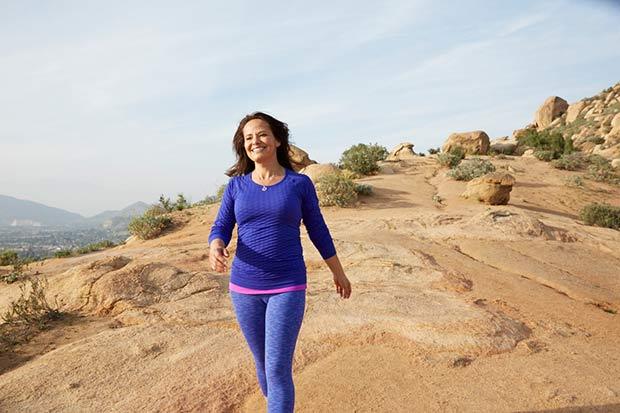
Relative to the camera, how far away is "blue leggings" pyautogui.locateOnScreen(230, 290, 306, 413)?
247 centimetres

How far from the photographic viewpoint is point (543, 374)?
369cm

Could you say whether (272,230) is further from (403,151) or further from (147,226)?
(403,151)

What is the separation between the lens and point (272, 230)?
2631 mm

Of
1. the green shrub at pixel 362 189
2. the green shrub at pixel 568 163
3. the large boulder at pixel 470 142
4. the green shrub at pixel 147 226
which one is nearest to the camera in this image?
the green shrub at pixel 147 226

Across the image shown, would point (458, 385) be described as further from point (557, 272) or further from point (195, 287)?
point (557, 272)

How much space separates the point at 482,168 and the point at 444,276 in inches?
495

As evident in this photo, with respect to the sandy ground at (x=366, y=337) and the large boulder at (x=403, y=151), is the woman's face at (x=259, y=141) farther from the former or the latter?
the large boulder at (x=403, y=151)

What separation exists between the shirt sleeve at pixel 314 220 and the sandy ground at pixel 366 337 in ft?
4.51

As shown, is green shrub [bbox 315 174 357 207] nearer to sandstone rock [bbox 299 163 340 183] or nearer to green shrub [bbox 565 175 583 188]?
sandstone rock [bbox 299 163 340 183]

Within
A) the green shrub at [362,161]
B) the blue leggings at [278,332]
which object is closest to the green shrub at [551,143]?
the green shrub at [362,161]

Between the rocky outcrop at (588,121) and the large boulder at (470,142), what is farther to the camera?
the rocky outcrop at (588,121)

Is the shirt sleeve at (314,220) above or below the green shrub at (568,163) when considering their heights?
above

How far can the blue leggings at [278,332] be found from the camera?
2471 mm

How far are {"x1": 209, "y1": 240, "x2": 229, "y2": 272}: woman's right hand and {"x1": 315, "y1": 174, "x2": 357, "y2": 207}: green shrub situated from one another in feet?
35.4
